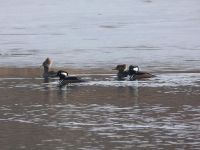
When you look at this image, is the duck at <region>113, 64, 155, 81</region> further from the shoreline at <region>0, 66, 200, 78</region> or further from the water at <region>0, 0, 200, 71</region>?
the water at <region>0, 0, 200, 71</region>

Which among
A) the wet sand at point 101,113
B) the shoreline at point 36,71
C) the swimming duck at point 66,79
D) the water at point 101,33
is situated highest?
the water at point 101,33

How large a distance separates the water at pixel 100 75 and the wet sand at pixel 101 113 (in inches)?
0.5

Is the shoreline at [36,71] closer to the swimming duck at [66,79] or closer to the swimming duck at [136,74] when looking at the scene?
the swimming duck at [136,74]

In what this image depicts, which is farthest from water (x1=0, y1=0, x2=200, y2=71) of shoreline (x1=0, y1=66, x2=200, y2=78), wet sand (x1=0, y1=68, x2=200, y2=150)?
wet sand (x1=0, y1=68, x2=200, y2=150)

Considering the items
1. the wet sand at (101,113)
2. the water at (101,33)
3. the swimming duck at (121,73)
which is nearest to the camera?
the wet sand at (101,113)

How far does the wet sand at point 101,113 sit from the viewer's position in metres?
11.2

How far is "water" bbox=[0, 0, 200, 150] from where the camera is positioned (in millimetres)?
11633

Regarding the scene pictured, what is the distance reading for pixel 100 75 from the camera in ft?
61.7

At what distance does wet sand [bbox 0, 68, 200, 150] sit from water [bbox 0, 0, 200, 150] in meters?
0.01

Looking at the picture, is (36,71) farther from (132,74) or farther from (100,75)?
(132,74)

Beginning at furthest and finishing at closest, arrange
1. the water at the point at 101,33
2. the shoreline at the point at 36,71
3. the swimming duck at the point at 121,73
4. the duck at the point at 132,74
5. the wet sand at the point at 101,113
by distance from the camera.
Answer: the water at the point at 101,33
the shoreline at the point at 36,71
the swimming duck at the point at 121,73
the duck at the point at 132,74
the wet sand at the point at 101,113

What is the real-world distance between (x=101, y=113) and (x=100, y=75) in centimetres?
541

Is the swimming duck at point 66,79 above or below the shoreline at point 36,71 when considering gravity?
below

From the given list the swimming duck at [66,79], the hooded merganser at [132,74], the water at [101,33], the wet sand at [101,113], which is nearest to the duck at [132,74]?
the hooded merganser at [132,74]
